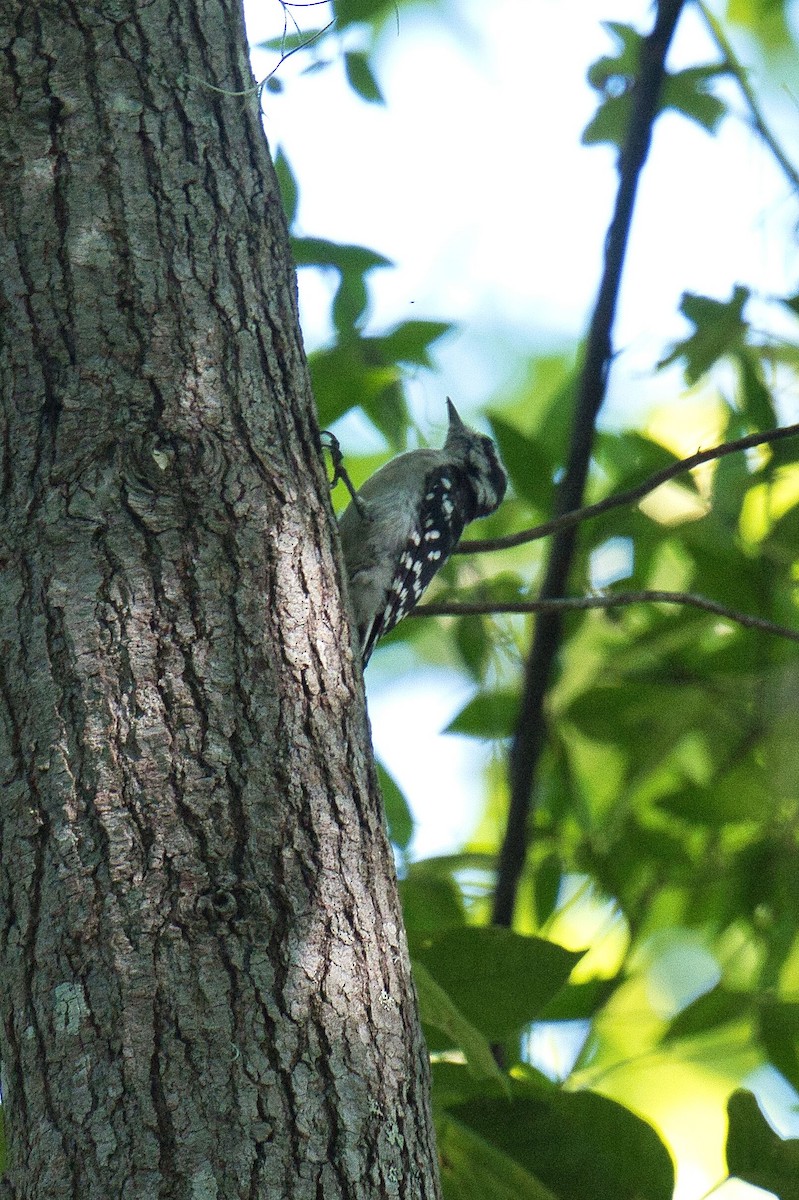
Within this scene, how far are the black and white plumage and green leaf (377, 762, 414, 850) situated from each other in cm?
48

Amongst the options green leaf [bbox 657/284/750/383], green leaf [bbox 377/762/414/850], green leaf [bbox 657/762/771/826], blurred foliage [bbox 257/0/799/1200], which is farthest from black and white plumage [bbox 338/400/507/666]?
green leaf [bbox 657/762/771/826]

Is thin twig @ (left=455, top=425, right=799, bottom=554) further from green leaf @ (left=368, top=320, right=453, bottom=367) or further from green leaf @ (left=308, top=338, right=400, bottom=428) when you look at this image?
green leaf @ (left=368, top=320, right=453, bottom=367)

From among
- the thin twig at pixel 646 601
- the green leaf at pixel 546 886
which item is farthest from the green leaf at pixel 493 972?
the green leaf at pixel 546 886

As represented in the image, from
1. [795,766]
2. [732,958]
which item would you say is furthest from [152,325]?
[732,958]

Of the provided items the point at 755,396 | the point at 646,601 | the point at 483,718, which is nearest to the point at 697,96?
the point at 755,396

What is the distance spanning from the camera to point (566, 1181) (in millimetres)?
2773

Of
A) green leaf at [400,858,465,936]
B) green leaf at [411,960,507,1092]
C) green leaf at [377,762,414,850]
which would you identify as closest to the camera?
green leaf at [411,960,507,1092]

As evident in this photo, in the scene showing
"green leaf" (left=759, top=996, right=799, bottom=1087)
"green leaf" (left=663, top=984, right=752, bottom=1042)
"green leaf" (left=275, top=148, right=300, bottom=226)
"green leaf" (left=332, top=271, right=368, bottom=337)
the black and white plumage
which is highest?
"green leaf" (left=275, top=148, right=300, bottom=226)

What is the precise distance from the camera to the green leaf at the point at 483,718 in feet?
15.1

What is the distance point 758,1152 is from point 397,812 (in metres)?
1.53

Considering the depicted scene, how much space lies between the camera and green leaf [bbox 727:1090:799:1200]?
2.76 meters

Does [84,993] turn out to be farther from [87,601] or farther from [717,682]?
[717,682]

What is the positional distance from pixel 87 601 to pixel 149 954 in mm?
616

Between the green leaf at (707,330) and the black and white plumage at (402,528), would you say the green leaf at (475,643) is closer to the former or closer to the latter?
the black and white plumage at (402,528)
